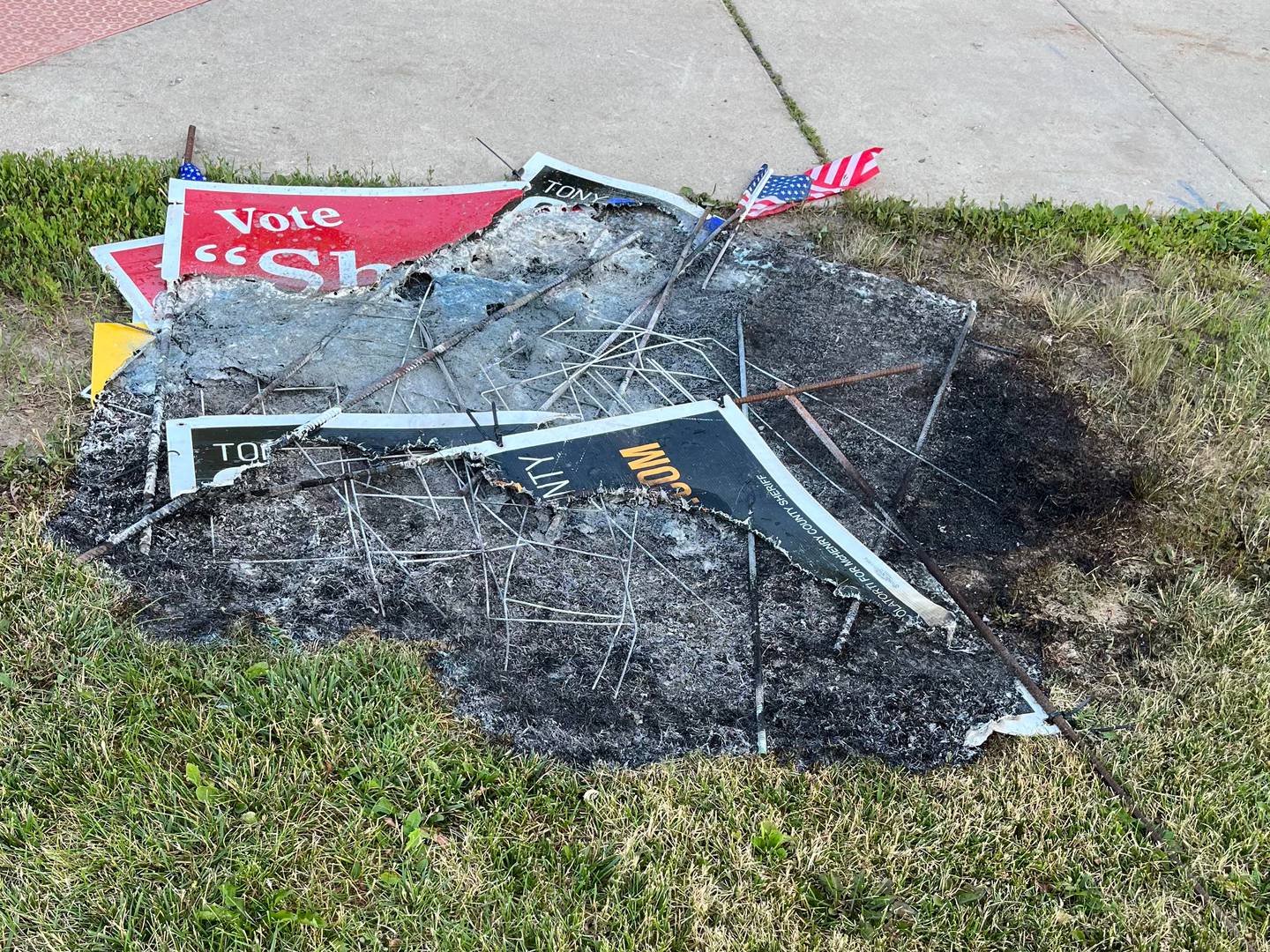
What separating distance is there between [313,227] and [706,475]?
1.54 m

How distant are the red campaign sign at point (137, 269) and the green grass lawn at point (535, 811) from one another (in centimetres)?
61

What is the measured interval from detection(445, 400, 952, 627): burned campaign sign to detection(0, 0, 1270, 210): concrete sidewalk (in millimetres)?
1364

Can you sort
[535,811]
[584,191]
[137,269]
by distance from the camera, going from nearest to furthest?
[535,811] < [137,269] < [584,191]

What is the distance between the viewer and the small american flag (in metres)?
3.49

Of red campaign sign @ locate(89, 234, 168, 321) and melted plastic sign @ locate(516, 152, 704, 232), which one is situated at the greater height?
melted plastic sign @ locate(516, 152, 704, 232)

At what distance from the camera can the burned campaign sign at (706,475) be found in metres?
2.32

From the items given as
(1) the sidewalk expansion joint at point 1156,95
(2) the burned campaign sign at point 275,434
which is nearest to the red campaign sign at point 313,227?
(2) the burned campaign sign at point 275,434

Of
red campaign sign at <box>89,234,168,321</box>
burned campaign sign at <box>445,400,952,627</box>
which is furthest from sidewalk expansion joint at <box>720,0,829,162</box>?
red campaign sign at <box>89,234,168,321</box>

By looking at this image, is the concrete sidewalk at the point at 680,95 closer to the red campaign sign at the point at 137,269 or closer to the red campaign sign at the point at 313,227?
the red campaign sign at the point at 313,227

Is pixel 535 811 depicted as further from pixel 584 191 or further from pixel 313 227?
pixel 584 191

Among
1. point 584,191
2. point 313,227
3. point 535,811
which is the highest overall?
point 584,191

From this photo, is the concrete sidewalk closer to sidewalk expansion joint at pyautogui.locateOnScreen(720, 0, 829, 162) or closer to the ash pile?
sidewalk expansion joint at pyautogui.locateOnScreen(720, 0, 829, 162)

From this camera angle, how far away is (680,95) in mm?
4074

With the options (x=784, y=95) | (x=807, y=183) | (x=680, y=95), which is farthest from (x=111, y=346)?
(x=784, y=95)
